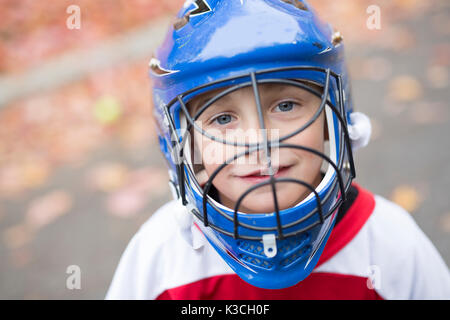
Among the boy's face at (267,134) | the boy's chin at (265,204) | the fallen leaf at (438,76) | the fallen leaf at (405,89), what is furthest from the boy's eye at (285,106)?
the fallen leaf at (438,76)

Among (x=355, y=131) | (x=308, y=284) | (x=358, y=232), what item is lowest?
(x=308, y=284)

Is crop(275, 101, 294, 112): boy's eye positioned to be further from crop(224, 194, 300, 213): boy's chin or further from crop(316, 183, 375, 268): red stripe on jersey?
crop(316, 183, 375, 268): red stripe on jersey

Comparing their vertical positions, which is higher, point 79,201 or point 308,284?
point 79,201

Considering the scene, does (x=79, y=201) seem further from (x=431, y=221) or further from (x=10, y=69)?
(x=431, y=221)

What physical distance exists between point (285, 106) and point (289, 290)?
0.70 metres

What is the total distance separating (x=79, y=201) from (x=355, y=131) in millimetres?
Result: 2288

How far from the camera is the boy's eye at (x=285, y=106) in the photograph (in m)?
1.38

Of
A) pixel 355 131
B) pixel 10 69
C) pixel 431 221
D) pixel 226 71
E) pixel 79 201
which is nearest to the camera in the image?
pixel 226 71

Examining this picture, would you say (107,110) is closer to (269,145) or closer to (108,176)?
(108,176)

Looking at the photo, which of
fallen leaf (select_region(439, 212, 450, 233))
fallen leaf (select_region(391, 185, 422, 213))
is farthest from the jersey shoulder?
fallen leaf (select_region(391, 185, 422, 213))

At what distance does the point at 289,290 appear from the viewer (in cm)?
166

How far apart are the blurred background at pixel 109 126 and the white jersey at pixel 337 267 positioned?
103 cm

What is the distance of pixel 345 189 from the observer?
4.58ft
